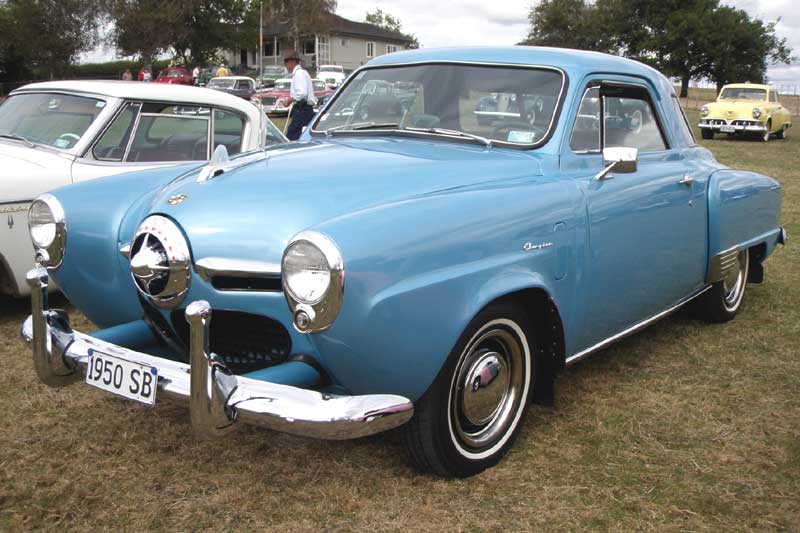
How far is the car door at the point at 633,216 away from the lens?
10.9 ft

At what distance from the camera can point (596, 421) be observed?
346 cm

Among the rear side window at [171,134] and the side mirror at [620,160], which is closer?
the side mirror at [620,160]

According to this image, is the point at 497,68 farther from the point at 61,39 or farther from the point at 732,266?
the point at 61,39

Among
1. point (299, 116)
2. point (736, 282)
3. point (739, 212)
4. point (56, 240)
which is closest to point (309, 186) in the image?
point (56, 240)

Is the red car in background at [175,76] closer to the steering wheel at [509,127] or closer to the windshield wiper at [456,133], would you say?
the windshield wiper at [456,133]

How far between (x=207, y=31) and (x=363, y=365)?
5075 centimetres

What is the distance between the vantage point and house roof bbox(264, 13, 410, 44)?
58.2 m

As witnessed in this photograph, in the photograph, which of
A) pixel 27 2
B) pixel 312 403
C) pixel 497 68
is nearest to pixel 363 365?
pixel 312 403

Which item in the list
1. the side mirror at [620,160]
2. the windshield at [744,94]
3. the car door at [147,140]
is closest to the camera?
the side mirror at [620,160]

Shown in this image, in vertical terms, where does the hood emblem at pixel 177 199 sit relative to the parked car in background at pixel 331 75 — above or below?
below

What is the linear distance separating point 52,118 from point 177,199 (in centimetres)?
305

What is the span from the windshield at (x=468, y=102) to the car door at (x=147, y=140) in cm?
191

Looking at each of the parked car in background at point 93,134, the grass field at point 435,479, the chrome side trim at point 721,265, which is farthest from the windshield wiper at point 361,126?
the chrome side trim at point 721,265

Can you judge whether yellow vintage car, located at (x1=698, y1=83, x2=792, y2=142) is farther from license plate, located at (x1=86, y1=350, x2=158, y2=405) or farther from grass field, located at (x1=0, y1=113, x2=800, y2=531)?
license plate, located at (x1=86, y1=350, x2=158, y2=405)
